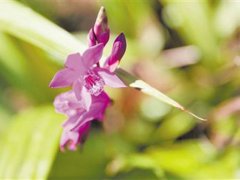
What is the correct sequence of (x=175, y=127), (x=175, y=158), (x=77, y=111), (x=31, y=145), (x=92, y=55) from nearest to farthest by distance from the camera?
(x=92, y=55), (x=77, y=111), (x=31, y=145), (x=175, y=158), (x=175, y=127)

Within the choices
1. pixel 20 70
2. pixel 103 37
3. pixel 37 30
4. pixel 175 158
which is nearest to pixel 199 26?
pixel 175 158

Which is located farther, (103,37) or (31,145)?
(31,145)

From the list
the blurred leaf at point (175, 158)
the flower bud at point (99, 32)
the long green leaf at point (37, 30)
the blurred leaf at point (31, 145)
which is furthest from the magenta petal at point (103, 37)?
the blurred leaf at point (175, 158)

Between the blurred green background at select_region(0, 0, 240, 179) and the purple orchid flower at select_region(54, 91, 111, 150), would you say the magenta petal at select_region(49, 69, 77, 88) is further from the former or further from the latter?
the blurred green background at select_region(0, 0, 240, 179)

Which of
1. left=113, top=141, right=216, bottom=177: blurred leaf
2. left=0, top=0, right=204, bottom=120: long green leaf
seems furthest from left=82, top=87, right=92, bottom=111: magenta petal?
left=113, top=141, right=216, bottom=177: blurred leaf

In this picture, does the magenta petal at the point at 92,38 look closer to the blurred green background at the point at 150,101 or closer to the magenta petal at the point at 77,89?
the magenta petal at the point at 77,89

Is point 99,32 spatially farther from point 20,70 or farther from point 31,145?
point 20,70
